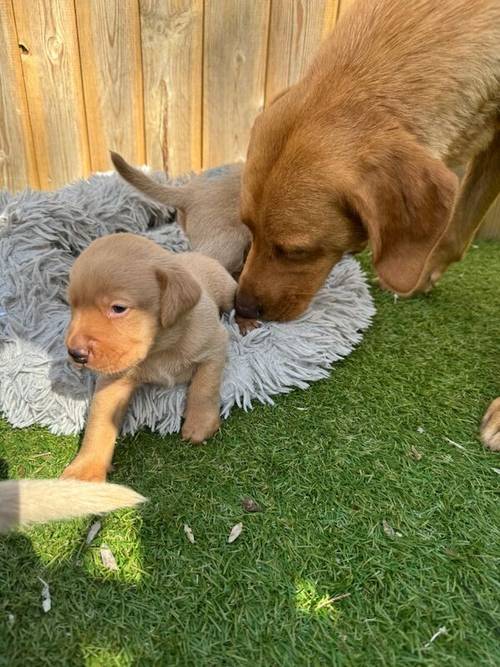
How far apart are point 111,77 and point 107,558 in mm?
3035

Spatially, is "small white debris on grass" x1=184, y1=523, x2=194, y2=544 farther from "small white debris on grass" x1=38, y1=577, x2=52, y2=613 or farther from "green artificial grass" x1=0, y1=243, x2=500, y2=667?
"small white debris on grass" x1=38, y1=577, x2=52, y2=613

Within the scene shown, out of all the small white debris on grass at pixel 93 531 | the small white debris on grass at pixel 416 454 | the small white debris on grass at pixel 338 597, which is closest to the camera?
the small white debris on grass at pixel 338 597

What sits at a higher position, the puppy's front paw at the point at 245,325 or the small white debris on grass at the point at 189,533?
the small white debris on grass at the point at 189,533

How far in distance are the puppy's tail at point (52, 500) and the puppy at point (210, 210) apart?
5.22 ft

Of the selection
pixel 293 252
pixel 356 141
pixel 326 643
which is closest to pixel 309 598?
pixel 326 643

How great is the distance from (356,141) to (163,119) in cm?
221

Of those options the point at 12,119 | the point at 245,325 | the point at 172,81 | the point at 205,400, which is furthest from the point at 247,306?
the point at 12,119

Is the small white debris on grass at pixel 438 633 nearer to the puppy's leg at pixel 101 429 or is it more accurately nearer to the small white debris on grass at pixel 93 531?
the small white debris on grass at pixel 93 531

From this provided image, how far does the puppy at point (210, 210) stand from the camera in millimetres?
2920

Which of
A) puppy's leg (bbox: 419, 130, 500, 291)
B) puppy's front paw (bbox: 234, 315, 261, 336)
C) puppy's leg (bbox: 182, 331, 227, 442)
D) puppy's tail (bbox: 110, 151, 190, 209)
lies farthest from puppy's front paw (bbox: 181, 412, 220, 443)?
puppy's tail (bbox: 110, 151, 190, 209)

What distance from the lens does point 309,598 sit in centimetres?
154

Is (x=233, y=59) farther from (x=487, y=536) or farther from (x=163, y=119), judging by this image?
(x=487, y=536)

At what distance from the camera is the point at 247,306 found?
247 cm

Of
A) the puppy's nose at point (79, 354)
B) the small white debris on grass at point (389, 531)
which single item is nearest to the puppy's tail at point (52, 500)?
the puppy's nose at point (79, 354)
